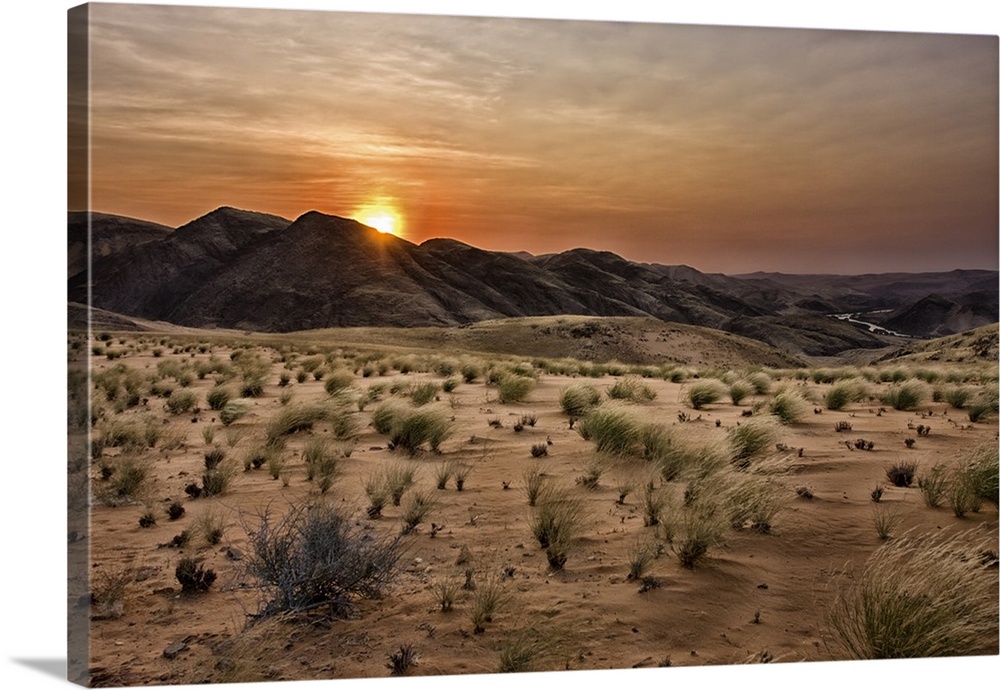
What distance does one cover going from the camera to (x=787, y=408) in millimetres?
8883

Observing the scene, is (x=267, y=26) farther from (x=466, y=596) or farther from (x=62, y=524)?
(x=466, y=596)

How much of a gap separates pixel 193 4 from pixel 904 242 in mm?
6170

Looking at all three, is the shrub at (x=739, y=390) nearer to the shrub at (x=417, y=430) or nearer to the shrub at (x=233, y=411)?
the shrub at (x=417, y=430)

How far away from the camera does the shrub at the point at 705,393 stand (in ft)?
29.2

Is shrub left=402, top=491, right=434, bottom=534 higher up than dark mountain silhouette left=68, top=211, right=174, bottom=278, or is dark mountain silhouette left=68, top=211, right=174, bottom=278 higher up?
dark mountain silhouette left=68, top=211, right=174, bottom=278

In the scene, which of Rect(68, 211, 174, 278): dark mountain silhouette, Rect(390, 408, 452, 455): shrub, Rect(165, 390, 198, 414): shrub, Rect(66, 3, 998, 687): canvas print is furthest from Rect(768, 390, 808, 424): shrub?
Rect(68, 211, 174, 278): dark mountain silhouette

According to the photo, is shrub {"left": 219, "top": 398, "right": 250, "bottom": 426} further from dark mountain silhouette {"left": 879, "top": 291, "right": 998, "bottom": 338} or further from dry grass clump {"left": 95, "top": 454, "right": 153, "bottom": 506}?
dark mountain silhouette {"left": 879, "top": 291, "right": 998, "bottom": 338}

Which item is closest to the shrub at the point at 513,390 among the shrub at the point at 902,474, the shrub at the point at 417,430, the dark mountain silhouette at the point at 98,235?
the shrub at the point at 417,430

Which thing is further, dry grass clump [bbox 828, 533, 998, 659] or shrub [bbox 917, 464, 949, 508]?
shrub [bbox 917, 464, 949, 508]

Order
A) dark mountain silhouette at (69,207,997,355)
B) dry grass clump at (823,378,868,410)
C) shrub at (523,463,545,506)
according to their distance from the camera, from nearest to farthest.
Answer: shrub at (523,463,545,506)
dark mountain silhouette at (69,207,997,355)
dry grass clump at (823,378,868,410)

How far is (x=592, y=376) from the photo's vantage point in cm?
1120

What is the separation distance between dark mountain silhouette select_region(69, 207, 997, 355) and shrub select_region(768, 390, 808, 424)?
53cm

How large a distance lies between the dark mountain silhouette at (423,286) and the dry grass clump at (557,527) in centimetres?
229

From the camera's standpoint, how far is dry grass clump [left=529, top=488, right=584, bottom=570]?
634 centimetres
